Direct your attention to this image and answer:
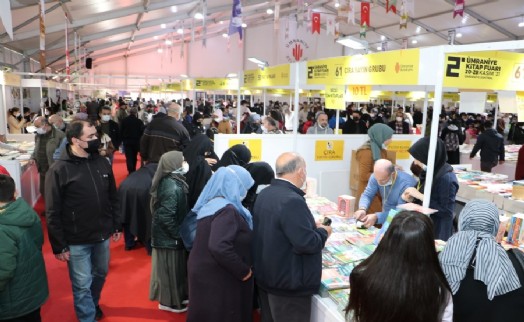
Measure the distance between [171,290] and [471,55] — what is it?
3.04m

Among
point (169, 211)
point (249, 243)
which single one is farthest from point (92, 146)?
point (249, 243)

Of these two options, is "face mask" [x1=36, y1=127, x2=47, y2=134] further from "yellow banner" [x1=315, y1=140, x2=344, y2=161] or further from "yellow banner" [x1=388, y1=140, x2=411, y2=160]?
"yellow banner" [x1=388, y1=140, x2=411, y2=160]

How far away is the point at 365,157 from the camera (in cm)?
461

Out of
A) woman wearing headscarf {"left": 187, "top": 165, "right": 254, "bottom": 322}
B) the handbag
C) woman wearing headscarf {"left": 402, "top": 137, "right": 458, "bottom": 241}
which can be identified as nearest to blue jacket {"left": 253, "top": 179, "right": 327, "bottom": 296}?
woman wearing headscarf {"left": 187, "top": 165, "right": 254, "bottom": 322}

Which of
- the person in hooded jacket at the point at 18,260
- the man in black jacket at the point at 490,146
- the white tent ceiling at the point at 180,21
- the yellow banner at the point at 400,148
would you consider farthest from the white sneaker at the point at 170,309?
the white tent ceiling at the point at 180,21

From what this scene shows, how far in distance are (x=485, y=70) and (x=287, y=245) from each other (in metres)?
1.88

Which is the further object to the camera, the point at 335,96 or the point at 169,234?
the point at 335,96

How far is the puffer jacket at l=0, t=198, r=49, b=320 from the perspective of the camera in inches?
91.0

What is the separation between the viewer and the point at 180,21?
18.3 m

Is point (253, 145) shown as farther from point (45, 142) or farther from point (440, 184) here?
point (45, 142)

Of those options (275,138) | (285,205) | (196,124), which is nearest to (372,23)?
(196,124)

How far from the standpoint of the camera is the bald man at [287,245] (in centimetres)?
214

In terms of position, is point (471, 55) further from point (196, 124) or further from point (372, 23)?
point (372, 23)

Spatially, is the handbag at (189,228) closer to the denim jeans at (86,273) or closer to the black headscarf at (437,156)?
the denim jeans at (86,273)
